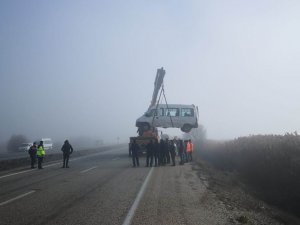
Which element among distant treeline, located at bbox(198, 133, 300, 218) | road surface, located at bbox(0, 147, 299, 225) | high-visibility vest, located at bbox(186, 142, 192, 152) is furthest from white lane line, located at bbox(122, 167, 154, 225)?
high-visibility vest, located at bbox(186, 142, 192, 152)

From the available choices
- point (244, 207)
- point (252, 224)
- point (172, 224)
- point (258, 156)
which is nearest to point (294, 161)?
point (258, 156)

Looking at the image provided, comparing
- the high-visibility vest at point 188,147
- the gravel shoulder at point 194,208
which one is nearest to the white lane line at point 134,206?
the gravel shoulder at point 194,208

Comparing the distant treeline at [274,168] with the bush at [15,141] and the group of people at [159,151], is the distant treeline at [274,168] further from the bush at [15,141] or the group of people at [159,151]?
the bush at [15,141]

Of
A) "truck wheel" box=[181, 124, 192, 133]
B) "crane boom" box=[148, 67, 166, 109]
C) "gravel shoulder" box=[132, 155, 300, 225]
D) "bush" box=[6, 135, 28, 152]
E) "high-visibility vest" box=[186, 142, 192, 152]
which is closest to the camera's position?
"gravel shoulder" box=[132, 155, 300, 225]

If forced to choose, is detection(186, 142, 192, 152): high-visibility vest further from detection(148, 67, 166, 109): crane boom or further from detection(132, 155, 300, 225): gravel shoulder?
detection(132, 155, 300, 225): gravel shoulder

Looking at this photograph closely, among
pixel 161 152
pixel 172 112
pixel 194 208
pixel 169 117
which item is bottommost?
pixel 194 208

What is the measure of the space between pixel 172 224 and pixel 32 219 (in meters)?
3.01

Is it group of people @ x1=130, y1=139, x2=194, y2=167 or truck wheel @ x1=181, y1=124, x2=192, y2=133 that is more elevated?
truck wheel @ x1=181, y1=124, x2=192, y2=133

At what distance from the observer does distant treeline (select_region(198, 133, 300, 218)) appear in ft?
51.1

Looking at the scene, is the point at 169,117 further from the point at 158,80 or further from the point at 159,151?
the point at 159,151

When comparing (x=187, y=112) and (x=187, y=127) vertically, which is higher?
(x=187, y=112)

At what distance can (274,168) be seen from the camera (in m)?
18.8

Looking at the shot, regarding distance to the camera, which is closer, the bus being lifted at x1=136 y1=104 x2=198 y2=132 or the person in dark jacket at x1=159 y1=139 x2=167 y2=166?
the person in dark jacket at x1=159 y1=139 x2=167 y2=166

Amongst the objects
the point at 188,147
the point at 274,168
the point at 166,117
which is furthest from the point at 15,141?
the point at 274,168
